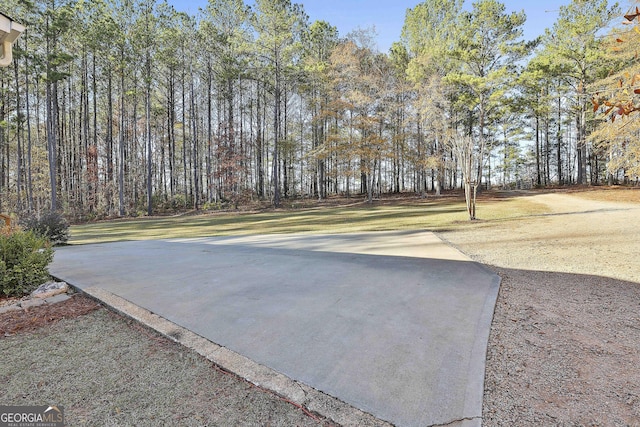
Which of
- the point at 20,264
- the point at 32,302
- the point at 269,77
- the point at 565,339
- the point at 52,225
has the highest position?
the point at 269,77

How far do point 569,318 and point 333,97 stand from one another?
1904cm

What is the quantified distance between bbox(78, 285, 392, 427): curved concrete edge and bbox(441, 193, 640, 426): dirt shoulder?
2.32 ft

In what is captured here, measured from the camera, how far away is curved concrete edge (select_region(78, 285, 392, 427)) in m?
1.56

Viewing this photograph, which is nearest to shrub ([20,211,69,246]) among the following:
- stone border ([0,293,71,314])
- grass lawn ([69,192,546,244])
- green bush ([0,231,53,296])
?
grass lawn ([69,192,546,244])

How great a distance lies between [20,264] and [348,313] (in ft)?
12.9

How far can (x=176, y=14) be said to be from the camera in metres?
19.7

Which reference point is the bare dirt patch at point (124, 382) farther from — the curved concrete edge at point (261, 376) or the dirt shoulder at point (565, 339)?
the dirt shoulder at point (565, 339)

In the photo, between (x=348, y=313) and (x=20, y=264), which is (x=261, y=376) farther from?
(x=20, y=264)

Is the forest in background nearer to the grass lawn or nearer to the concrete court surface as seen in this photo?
the grass lawn

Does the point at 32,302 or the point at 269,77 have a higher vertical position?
the point at 269,77

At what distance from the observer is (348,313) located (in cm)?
282

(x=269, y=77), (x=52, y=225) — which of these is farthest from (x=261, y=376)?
(x=269, y=77)

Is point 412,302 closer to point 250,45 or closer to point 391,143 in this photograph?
point 391,143

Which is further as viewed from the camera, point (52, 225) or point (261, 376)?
point (52, 225)
